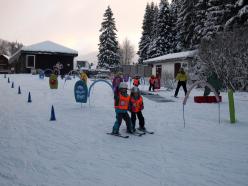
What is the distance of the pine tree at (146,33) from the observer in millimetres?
59819

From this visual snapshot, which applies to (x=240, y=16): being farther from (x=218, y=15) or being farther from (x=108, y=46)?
(x=108, y=46)

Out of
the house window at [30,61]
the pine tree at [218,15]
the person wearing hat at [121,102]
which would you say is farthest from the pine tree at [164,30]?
the person wearing hat at [121,102]

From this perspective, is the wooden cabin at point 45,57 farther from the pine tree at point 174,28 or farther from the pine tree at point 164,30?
the pine tree at point 174,28

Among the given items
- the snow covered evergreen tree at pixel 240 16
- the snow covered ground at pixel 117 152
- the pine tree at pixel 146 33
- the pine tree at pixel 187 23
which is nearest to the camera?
the snow covered ground at pixel 117 152

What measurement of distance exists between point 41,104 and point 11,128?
480cm

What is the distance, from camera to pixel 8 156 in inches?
218

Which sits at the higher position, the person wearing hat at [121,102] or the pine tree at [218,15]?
the pine tree at [218,15]

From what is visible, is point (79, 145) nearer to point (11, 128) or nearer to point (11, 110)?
point (11, 128)

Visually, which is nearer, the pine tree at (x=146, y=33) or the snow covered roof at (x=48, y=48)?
the snow covered roof at (x=48, y=48)

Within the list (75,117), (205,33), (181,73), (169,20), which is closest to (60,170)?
(75,117)

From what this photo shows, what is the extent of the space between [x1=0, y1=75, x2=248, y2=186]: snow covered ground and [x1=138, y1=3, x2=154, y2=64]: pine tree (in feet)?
167

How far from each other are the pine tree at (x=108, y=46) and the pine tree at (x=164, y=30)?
805 cm

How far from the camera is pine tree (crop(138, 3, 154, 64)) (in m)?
59.8

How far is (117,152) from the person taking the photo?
19.4 feet
